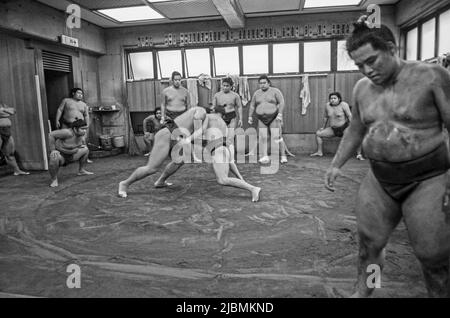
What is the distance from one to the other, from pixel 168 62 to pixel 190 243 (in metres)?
6.48

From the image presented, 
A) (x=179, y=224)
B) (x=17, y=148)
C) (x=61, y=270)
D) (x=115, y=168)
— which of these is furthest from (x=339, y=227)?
(x=17, y=148)

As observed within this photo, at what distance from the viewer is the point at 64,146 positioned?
4.97 metres

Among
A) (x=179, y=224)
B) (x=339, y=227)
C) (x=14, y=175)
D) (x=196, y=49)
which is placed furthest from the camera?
(x=196, y=49)

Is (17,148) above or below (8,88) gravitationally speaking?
below

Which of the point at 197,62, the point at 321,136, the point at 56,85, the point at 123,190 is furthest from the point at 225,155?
the point at 56,85

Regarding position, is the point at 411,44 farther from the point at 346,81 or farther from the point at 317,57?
the point at 317,57

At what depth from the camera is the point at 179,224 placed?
3.09 meters

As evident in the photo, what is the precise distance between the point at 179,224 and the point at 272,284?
1.35m

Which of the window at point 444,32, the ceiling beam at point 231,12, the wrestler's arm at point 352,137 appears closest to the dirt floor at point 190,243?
the wrestler's arm at point 352,137

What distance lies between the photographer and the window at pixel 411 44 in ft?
21.3

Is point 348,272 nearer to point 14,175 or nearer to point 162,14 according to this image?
point 14,175

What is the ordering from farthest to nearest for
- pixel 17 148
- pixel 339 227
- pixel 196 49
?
pixel 196 49
pixel 17 148
pixel 339 227

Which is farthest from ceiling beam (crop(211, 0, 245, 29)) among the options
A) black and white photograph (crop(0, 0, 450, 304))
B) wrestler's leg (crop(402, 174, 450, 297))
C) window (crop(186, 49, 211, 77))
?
wrestler's leg (crop(402, 174, 450, 297))

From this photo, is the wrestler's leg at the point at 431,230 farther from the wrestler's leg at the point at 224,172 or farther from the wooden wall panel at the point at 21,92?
the wooden wall panel at the point at 21,92
